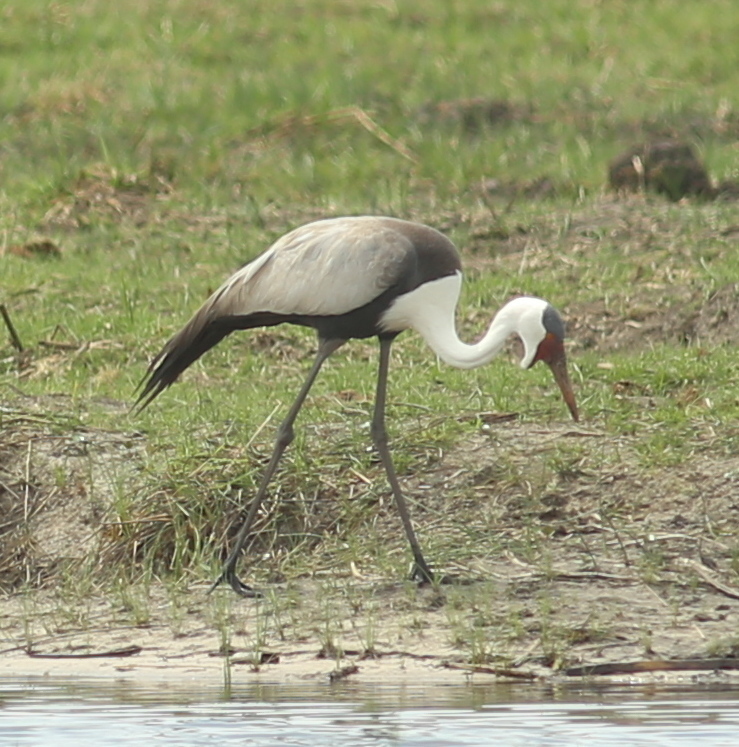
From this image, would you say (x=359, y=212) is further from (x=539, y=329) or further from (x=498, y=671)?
(x=498, y=671)

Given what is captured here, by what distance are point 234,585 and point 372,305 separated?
109 cm

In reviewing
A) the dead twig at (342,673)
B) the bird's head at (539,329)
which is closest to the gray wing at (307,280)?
the bird's head at (539,329)

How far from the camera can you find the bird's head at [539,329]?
679 centimetres

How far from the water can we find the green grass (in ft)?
4.10

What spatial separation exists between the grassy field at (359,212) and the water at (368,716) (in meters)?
0.46

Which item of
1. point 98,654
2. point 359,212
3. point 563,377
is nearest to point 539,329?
point 563,377

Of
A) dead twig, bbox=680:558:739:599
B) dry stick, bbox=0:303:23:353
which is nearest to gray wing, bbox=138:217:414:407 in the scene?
dead twig, bbox=680:558:739:599

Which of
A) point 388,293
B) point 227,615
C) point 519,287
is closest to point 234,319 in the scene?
point 388,293

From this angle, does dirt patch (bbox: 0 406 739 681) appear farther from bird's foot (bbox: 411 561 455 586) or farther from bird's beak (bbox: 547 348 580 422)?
bird's beak (bbox: 547 348 580 422)

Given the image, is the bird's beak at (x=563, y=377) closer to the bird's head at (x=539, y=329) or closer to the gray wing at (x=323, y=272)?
the bird's head at (x=539, y=329)

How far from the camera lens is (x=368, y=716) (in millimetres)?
5293

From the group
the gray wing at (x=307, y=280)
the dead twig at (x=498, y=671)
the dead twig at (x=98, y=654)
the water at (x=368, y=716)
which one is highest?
the gray wing at (x=307, y=280)

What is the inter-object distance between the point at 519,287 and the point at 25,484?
3389 mm

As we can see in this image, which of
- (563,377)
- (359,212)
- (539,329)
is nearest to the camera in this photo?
(539,329)
